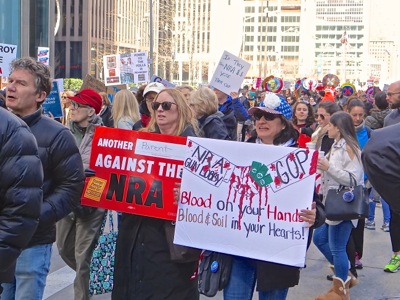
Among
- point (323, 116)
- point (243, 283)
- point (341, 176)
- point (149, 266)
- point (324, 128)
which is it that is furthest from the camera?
point (323, 116)

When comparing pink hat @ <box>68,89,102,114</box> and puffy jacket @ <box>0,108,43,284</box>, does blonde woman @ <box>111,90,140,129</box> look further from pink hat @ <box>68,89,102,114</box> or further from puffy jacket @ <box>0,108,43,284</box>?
puffy jacket @ <box>0,108,43,284</box>

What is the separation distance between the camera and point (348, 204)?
5227 millimetres

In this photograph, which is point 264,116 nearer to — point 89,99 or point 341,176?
point 341,176

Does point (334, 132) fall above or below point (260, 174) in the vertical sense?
above

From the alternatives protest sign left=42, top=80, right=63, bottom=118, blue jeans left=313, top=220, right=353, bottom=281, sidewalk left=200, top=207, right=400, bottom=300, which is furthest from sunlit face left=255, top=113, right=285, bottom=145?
protest sign left=42, top=80, right=63, bottom=118

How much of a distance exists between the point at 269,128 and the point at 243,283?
3.17 ft

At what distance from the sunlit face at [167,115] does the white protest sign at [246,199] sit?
0.27 m

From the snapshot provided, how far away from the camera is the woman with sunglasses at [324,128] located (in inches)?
250

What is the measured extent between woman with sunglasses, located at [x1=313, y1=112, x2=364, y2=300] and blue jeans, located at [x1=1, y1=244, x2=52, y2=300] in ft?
8.41

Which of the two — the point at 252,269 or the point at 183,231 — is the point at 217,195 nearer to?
the point at 183,231

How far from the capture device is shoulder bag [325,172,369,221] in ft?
17.1

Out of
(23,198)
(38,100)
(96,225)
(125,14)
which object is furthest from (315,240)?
(125,14)

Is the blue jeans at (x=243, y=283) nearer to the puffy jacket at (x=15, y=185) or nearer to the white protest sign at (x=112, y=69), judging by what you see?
the puffy jacket at (x=15, y=185)

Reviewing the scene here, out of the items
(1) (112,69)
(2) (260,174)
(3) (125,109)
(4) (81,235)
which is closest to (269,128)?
(2) (260,174)
